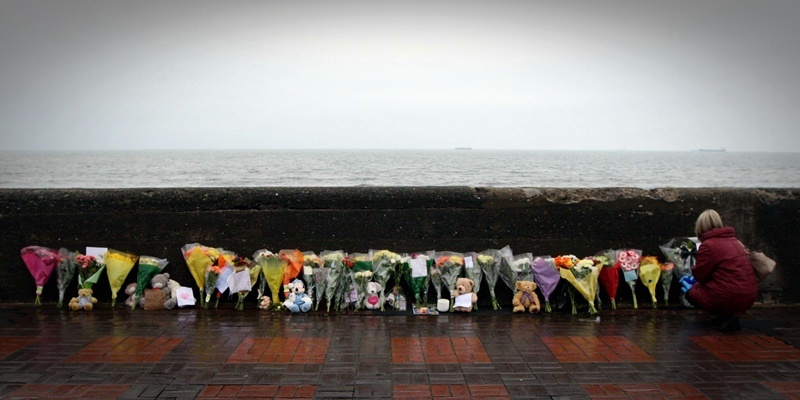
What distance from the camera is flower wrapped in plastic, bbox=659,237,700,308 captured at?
6164 mm

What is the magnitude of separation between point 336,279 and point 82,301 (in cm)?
251

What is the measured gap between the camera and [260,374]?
4.27 meters

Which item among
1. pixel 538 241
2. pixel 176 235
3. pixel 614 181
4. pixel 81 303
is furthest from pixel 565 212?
pixel 614 181

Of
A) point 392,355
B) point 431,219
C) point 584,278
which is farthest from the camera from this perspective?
point 431,219

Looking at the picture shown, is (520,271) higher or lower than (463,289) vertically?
higher

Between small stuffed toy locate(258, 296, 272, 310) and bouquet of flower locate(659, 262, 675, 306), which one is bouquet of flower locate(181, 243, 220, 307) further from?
bouquet of flower locate(659, 262, 675, 306)

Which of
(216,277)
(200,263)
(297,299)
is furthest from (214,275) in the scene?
(297,299)

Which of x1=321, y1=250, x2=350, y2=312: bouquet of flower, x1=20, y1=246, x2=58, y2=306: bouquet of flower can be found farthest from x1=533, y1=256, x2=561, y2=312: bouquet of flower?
x1=20, y1=246, x2=58, y2=306: bouquet of flower

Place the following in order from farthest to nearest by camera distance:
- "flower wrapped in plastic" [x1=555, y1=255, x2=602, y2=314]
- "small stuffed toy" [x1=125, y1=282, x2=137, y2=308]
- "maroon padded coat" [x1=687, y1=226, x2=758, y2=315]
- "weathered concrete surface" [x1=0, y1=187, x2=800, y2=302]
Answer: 1. "weathered concrete surface" [x1=0, y1=187, x2=800, y2=302]
2. "small stuffed toy" [x1=125, y1=282, x2=137, y2=308]
3. "flower wrapped in plastic" [x1=555, y1=255, x2=602, y2=314]
4. "maroon padded coat" [x1=687, y1=226, x2=758, y2=315]

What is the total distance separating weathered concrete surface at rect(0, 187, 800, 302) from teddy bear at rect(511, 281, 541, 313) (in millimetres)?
619

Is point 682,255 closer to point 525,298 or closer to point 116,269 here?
point 525,298

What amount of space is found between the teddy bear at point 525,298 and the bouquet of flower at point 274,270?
2305 mm

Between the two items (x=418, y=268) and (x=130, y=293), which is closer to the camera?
(x=418, y=268)

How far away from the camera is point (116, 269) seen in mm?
6074
